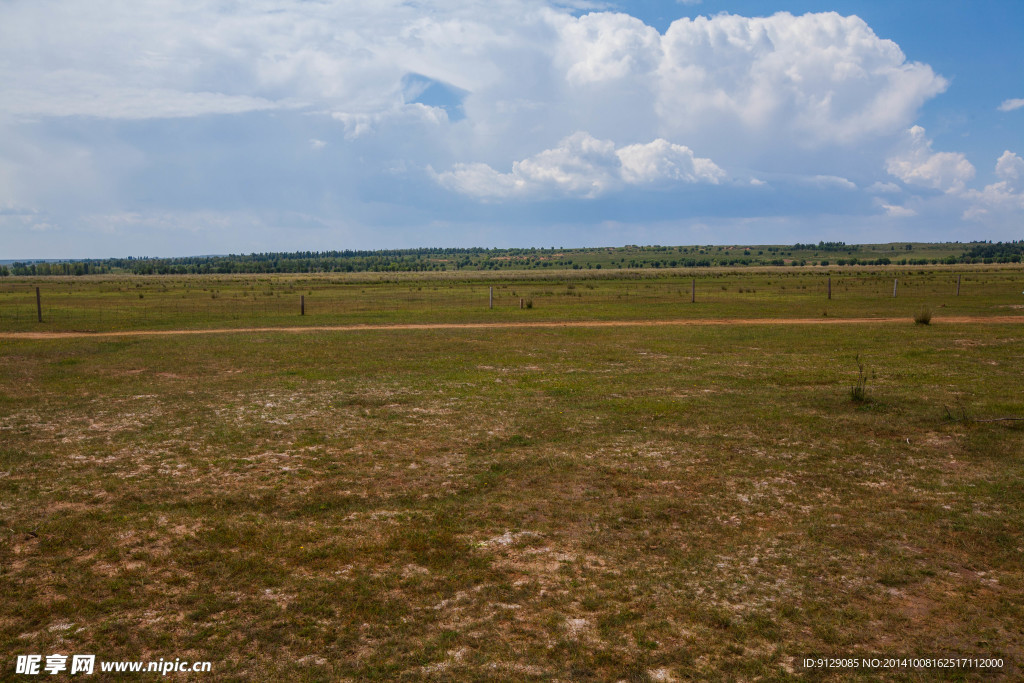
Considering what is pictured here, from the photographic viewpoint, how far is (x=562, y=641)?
5566 millimetres

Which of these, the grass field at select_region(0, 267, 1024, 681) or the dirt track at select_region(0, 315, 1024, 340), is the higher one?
the dirt track at select_region(0, 315, 1024, 340)

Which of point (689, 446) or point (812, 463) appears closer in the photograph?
point (812, 463)

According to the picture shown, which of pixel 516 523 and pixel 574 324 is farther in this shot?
pixel 574 324

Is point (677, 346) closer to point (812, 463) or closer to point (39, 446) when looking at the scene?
point (812, 463)

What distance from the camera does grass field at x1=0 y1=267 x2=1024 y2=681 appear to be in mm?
5562

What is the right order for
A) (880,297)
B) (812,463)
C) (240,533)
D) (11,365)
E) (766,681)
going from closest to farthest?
(766,681) → (240,533) → (812,463) → (11,365) → (880,297)

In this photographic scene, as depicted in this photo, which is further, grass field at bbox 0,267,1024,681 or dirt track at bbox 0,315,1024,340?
dirt track at bbox 0,315,1024,340

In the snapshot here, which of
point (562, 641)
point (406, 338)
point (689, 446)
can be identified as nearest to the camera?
point (562, 641)

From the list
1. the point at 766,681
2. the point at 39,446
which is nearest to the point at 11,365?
the point at 39,446

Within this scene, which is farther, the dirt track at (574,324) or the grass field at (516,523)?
the dirt track at (574,324)

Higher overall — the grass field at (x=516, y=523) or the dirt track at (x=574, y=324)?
the dirt track at (x=574, y=324)

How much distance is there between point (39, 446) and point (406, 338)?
16.3m

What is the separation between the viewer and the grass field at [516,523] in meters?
5.56

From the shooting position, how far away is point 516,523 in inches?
320
